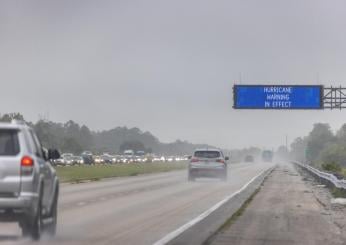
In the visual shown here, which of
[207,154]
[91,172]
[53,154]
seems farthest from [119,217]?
[91,172]

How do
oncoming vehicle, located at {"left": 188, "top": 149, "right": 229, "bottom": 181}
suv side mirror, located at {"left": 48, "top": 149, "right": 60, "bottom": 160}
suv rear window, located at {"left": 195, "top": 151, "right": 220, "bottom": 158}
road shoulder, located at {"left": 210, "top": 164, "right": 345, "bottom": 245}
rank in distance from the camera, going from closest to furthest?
suv side mirror, located at {"left": 48, "top": 149, "right": 60, "bottom": 160} → road shoulder, located at {"left": 210, "top": 164, "right": 345, "bottom": 245} → oncoming vehicle, located at {"left": 188, "top": 149, "right": 229, "bottom": 181} → suv rear window, located at {"left": 195, "top": 151, "right": 220, "bottom": 158}

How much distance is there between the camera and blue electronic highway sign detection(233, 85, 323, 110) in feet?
193

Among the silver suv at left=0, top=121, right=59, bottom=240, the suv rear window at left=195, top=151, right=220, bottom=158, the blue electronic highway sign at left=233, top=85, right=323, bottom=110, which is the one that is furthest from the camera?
the blue electronic highway sign at left=233, top=85, right=323, bottom=110

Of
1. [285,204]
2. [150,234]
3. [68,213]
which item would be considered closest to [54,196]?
[150,234]

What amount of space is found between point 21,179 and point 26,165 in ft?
0.75

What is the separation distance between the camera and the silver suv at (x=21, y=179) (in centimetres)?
1356

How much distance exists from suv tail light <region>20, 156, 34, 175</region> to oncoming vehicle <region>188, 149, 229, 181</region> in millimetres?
39165

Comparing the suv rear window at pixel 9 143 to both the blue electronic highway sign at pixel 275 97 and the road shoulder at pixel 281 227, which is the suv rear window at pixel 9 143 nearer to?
the road shoulder at pixel 281 227

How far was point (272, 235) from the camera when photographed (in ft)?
56.6

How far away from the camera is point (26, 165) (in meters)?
13.6

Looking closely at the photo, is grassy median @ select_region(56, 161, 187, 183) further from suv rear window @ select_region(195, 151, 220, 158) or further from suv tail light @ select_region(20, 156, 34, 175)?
suv tail light @ select_region(20, 156, 34, 175)

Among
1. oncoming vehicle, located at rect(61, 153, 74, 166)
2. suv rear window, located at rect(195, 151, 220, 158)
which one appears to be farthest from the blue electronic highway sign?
oncoming vehicle, located at rect(61, 153, 74, 166)

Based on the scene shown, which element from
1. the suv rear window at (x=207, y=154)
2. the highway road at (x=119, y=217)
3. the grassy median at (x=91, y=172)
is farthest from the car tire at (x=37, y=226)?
the suv rear window at (x=207, y=154)

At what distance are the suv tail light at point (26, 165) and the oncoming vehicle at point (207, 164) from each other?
128 ft
